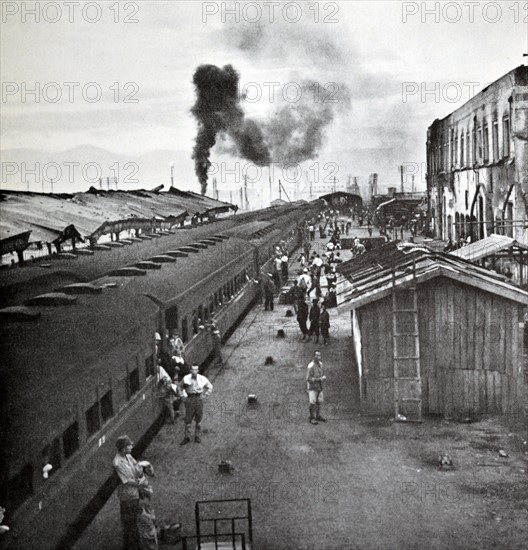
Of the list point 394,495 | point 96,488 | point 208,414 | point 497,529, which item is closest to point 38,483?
point 96,488

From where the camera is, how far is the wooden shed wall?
1404 centimetres

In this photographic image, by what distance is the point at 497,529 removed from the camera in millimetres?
9320

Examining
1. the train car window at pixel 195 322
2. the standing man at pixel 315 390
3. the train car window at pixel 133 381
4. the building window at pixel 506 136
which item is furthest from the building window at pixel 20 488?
the building window at pixel 506 136

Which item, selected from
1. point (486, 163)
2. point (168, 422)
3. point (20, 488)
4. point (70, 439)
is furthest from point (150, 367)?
point (486, 163)

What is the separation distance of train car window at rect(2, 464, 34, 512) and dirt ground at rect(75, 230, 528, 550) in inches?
77.5

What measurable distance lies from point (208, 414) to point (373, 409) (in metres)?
3.69

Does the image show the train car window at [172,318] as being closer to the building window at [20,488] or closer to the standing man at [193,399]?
the standing man at [193,399]

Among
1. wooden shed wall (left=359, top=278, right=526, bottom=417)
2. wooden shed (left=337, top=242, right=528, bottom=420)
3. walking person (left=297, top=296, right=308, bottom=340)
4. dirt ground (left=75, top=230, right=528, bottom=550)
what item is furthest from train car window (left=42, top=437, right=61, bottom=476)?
walking person (left=297, top=296, right=308, bottom=340)

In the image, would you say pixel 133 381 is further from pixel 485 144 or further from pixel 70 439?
pixel 485 144

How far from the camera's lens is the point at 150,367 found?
12977 mm

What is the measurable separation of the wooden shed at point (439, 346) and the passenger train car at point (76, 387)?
14.1 ft

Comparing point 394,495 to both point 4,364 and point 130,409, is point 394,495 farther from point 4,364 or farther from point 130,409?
point 4,364

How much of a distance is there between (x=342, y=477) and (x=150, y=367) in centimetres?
432

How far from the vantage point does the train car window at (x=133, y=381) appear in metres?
11.6
